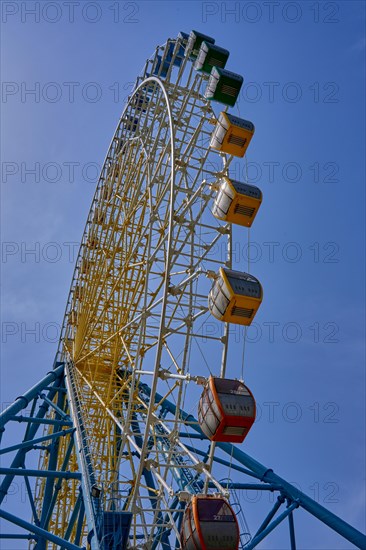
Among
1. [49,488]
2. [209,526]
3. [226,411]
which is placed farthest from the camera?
[49,488]

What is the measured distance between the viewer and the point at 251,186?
13148 mm

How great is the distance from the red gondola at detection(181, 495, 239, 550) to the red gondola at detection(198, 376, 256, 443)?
113 centimetres

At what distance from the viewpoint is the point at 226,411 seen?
9.88 m

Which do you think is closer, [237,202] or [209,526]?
[209,526]

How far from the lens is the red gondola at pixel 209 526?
8.98 meters

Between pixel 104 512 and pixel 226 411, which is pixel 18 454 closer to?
pixel 104 512

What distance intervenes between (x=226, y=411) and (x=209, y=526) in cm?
194

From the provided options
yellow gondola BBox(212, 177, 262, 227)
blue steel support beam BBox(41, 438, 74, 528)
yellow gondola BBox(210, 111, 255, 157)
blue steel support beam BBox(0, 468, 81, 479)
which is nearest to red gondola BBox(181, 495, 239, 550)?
blue steel support beam BBox(0, 468, 81, 479)

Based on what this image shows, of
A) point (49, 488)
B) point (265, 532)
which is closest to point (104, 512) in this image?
point (265, 532)

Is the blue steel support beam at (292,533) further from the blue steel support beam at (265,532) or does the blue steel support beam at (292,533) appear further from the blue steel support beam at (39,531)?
the blue steel support beam at (39,531)

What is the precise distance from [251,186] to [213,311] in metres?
3.49

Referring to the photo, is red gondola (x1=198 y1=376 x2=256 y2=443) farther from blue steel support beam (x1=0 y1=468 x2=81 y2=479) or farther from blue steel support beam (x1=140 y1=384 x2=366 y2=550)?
blue steel support beam (x1=0 y1=468 x2=81 y2=479)

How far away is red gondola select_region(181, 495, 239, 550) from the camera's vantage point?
8984 mm

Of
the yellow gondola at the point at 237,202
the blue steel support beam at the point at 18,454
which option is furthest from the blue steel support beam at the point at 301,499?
the blue steel support beam at the point at 18,454
